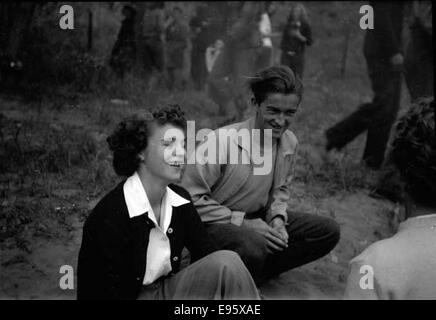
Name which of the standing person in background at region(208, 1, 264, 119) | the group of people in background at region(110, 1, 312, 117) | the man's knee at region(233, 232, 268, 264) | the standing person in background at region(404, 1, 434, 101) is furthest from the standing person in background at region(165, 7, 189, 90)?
the man's knee at region(233, 232, 268, 264)

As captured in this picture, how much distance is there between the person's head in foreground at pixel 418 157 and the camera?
156 centimetres

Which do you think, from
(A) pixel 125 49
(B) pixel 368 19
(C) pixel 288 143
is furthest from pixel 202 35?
(C) pixel 288 143

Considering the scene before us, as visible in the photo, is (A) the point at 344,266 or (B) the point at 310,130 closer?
(A) the point at 344,266

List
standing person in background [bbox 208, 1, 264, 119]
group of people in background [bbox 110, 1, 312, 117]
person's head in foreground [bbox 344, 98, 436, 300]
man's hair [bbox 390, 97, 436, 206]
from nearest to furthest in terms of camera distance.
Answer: person's head in foreground [bbox 344, 98, 436, 300], man's hair [bbox 390, 97, 436, 206], standing person in background [bbox 208, 1, 264, 119], group of people in background [bbox 110, 1, 312, 117]

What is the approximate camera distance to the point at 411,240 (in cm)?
150

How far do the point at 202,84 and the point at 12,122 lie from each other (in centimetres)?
306

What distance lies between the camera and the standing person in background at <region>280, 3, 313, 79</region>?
6.57 metres

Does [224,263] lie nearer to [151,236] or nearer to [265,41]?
[151,236]

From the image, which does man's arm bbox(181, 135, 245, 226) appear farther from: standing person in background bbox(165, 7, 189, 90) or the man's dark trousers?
standing person in background bbox(165, 7, 189, 90)

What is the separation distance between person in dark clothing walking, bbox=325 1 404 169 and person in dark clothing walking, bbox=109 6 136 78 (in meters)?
2.08

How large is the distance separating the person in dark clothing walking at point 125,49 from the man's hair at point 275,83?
2712 millimetres

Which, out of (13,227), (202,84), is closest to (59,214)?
(13,227)
